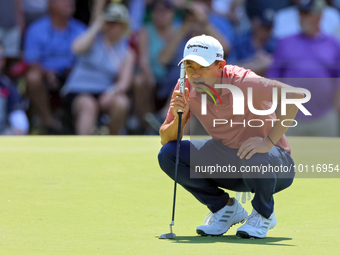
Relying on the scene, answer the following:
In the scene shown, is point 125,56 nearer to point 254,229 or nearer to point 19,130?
point 19,130

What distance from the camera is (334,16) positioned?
34.9 feet

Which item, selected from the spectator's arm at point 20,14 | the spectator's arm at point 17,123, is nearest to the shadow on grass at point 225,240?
the spectator's arm at point 17,123

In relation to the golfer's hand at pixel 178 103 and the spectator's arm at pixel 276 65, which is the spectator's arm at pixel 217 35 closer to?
the spectator's arm at pixel 276 65

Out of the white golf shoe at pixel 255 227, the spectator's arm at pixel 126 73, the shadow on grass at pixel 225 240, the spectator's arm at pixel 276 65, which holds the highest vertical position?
the spectator's arm at pixel 276 65

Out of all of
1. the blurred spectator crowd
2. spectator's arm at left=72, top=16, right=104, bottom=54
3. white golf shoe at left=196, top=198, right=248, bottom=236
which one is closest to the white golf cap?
white golf shoe at left=196, top=198, right=248, bottom=236

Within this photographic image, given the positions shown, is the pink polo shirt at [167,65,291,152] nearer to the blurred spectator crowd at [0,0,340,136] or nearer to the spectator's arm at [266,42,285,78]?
the blurred spectator crowd at [0,0,340,136]

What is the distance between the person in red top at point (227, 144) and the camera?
380cm

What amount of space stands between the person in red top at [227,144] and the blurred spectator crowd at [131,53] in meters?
6.13

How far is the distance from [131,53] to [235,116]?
6.53 m

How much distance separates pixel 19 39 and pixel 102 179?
17.6 ft

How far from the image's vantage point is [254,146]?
382 cm

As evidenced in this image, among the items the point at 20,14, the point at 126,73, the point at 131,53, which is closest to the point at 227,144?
the point at 126,73

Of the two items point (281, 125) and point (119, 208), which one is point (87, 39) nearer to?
point (119, 208)

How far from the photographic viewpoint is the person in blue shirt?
1031cm
